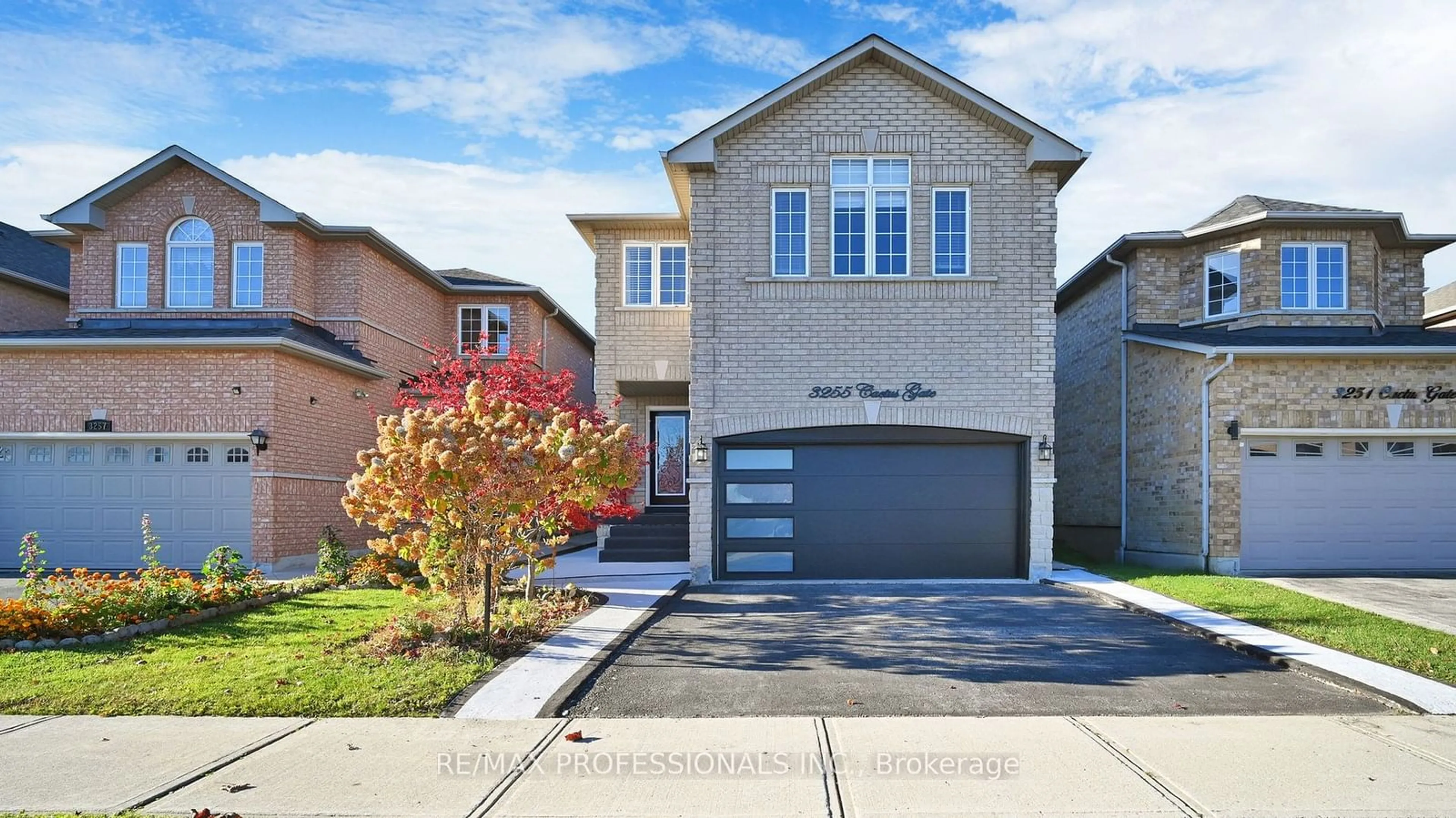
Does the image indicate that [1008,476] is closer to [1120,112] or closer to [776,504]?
[776,504]

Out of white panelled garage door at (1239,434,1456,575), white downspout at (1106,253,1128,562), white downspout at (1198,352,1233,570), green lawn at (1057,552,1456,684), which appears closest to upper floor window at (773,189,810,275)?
green lawn at (1057,552,1456,684)

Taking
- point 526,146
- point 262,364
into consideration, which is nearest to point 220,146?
point 262,364

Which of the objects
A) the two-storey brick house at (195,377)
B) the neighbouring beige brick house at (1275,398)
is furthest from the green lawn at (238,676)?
the neighbouring beige brick house at (1275,398)

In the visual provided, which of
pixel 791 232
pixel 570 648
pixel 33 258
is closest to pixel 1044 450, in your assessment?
pixel 791 232

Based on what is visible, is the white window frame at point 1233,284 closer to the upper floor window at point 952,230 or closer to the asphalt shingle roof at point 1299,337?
the asphalt shingle roof at point 1299,337

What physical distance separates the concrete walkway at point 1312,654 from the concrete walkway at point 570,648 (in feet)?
17.8

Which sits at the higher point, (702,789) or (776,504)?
(776,504)

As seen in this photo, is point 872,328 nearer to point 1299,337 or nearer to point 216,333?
point 1299,337

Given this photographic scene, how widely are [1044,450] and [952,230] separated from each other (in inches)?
138

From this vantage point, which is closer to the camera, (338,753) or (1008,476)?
(338,753)

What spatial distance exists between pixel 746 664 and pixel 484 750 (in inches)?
108

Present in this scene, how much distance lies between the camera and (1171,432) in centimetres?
1609

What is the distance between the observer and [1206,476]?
15023mm

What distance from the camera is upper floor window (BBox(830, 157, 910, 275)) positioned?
14.1 m
